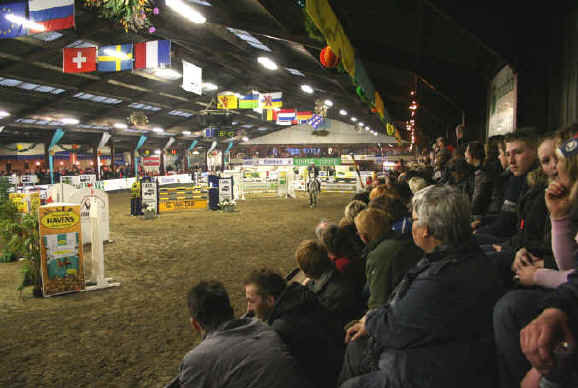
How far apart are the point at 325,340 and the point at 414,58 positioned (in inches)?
227

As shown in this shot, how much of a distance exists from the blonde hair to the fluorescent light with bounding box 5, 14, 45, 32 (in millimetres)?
7109

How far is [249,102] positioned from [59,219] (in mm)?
12209

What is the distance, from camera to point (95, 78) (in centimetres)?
1981

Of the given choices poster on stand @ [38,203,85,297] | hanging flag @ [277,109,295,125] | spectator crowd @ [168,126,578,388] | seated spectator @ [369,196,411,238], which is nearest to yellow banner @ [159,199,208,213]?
hanging flag @ [277,109,295,125]

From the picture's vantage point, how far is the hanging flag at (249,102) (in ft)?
55.5

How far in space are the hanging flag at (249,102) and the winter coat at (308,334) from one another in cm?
1541

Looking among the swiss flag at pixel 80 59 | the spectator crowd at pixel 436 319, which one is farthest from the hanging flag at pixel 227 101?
the spectator crowd at pixel 436 319

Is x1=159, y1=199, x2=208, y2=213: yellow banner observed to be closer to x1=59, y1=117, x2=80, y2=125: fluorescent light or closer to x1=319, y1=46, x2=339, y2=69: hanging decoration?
x1=319, y1=46, x2=339, y2=69: hanging decoration

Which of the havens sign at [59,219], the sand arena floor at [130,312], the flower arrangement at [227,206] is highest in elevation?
the havens sign at [59,219]

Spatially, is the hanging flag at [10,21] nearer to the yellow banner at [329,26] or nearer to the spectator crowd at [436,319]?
the yellow banner at [329,26]

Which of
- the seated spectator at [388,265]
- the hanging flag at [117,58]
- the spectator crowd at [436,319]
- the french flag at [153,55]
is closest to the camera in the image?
the spectator crowd at [436,319]

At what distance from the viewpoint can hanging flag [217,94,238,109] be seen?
16.8 m

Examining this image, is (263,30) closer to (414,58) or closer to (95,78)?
(414,58)

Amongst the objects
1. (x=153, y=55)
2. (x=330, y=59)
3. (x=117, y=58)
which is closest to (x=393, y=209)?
(x=330, y=59)
